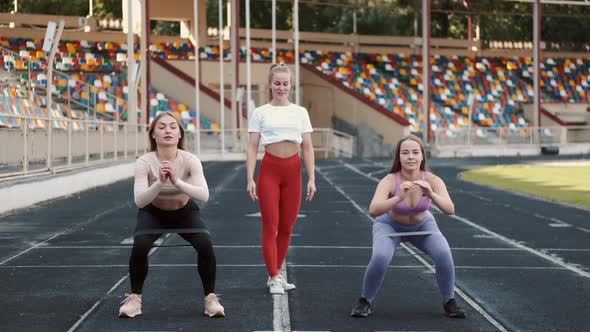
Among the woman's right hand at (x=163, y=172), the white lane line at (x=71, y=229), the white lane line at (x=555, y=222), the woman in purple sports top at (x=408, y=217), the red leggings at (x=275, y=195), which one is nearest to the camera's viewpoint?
the woman's right hand at (x=163, y=172)

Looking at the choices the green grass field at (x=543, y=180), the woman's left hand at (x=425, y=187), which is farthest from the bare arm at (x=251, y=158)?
the green grass field at (x=543, y=180)

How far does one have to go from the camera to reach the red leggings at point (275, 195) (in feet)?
29.6

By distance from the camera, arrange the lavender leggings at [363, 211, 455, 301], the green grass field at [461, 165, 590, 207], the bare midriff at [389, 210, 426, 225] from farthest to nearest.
Result: the green grass field at [461, 165, 590, 207] → the bare midriff at [389, 210, 426, 225] → the lavender leggings at [363, 211, 455, 301]

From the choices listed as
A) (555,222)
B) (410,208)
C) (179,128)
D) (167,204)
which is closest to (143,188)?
(167,204)

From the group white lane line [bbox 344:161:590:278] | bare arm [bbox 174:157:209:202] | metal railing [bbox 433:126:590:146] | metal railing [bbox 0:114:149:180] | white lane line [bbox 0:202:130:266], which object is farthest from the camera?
metal railing [bbox 433:126:590:146]

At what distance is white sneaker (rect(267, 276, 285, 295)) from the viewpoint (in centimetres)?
909

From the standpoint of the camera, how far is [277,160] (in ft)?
29.6

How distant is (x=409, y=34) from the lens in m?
84.4

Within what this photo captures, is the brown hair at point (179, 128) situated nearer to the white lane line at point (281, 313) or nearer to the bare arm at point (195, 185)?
the bare arm at point (195, 185)

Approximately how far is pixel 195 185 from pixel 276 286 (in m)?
1.69

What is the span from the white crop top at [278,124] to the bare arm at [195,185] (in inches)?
51.6

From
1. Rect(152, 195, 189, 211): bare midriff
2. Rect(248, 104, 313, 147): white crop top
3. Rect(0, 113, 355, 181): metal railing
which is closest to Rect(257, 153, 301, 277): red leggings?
Rect(248, 104, 313, 147): white crop top

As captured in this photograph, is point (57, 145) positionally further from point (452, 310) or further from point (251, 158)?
point (452, 310)

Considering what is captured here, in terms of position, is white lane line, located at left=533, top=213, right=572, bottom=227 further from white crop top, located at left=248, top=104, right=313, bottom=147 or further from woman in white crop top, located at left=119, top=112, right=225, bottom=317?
woman in white crop top, located at left=119, top=112, right=225, bottom=317
